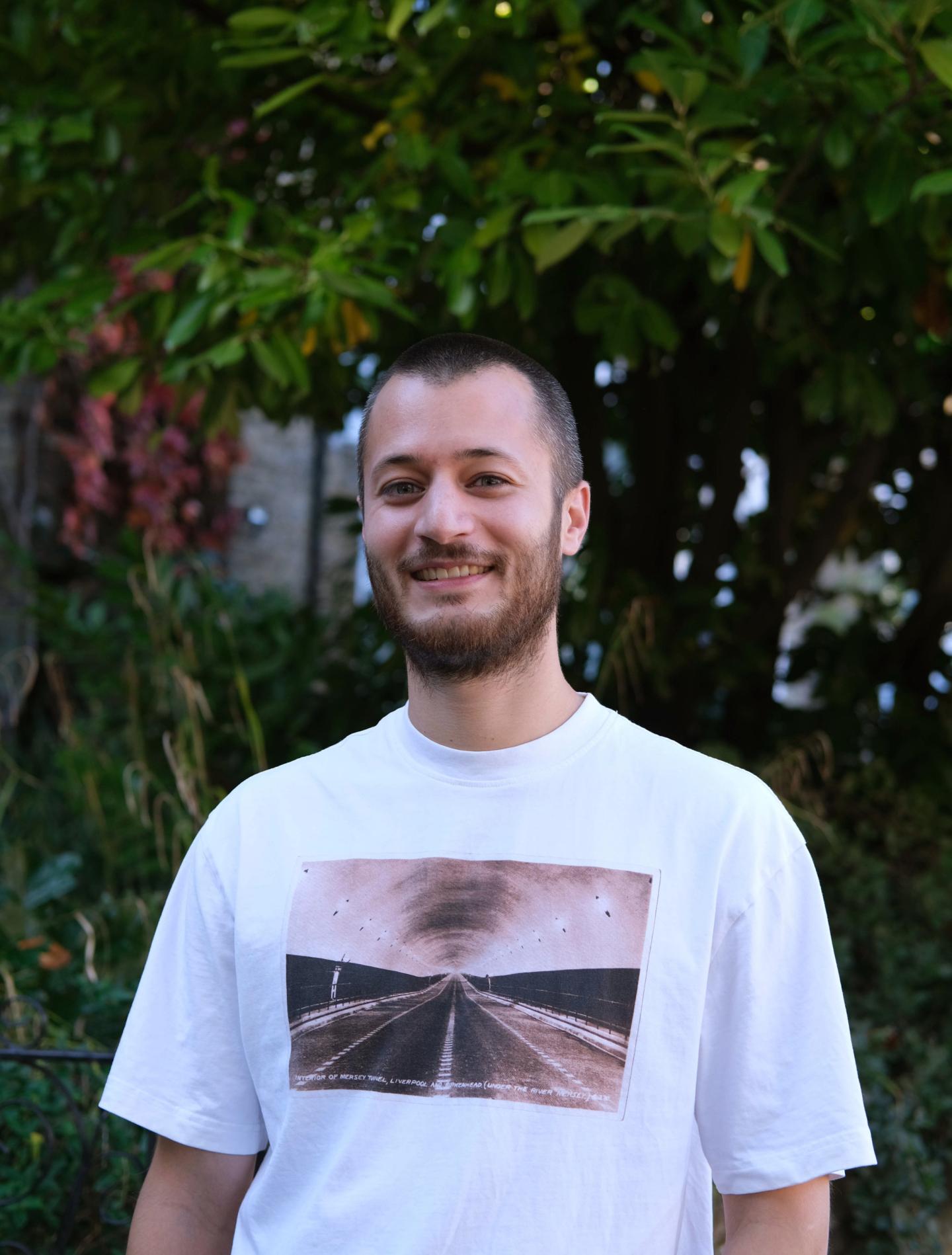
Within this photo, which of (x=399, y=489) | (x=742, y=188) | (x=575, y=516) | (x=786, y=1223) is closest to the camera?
(x=786, y=1223)

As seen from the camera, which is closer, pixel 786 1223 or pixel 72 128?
pixel 786 1223

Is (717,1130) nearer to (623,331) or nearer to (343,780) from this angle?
(343,780)

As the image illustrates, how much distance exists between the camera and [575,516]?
1.68 meters

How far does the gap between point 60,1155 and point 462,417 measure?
190 centimetres

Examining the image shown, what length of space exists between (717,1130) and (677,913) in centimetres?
24

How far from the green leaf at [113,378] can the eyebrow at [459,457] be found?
1.78m

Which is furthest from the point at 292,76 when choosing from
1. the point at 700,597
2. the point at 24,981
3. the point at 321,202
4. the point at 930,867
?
the point at 930,867

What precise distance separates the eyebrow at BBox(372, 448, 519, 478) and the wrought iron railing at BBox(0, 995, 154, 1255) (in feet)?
4.42

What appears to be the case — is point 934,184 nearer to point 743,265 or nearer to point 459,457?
point 743,265

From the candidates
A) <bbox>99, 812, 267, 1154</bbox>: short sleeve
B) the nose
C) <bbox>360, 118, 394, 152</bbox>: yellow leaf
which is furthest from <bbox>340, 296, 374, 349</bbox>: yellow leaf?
<bbox>99, 812, 267, 1154</bbox>: short sleeve

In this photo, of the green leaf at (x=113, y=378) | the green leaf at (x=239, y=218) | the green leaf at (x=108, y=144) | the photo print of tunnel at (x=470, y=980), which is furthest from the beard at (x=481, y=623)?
the green leaf at (x=108, y=144)

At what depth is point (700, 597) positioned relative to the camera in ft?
14.6

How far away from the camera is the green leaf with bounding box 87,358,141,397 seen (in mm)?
3133

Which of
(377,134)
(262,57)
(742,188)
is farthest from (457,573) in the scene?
(377,134)
